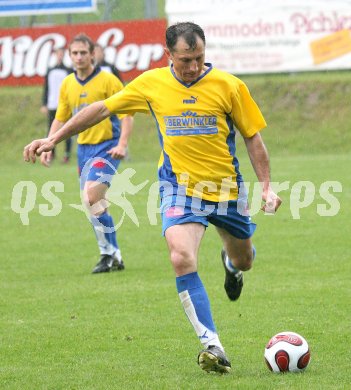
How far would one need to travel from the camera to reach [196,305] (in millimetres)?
5836

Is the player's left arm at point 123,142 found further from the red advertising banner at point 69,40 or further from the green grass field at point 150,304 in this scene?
the red advertising banner at point 69,40

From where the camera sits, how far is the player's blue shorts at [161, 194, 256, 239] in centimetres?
607

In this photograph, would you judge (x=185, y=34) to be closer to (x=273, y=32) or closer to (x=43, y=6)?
(x=273, y=32)

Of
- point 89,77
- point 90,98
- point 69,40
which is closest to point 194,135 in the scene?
point 90,98

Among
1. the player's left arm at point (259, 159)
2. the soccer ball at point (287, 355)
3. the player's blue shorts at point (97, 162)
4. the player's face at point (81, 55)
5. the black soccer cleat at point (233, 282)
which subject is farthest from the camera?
the player's blue shorts at point (97, 162)

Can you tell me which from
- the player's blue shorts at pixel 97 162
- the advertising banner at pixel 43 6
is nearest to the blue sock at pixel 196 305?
the player's blue shorts at pixel 97 162

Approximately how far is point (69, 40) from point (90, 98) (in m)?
15.4

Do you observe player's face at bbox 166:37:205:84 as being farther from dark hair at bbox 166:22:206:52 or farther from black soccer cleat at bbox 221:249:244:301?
black soccer cleat at bbox 221:249:244:301

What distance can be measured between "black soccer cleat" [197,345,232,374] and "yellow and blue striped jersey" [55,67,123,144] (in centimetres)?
471

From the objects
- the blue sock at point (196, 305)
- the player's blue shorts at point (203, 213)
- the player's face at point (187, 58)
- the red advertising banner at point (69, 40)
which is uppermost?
the red advertising banner at point (69, 40)

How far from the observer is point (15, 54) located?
25281 mm

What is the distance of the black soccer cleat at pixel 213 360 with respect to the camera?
5617mm

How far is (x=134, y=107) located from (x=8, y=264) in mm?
4467

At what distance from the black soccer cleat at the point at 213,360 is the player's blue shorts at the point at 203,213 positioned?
79 cm
